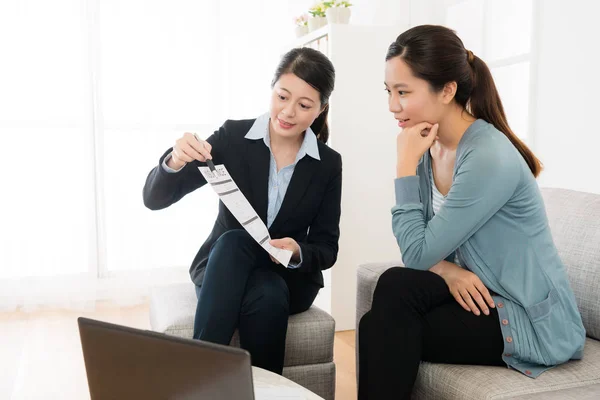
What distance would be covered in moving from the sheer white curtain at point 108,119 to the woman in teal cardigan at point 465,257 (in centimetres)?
219

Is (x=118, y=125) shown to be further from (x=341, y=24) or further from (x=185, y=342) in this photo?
(x=185, y=342)

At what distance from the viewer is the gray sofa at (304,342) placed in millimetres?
1749

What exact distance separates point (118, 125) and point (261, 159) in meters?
1.89

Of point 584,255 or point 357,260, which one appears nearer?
point 584,255

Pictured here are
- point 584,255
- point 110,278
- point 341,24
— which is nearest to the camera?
point 584,255

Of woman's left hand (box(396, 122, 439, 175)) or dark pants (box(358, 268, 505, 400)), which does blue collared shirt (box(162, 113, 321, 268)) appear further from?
dark pants (box(358, 268, 505, 400))

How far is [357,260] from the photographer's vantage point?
115 inches

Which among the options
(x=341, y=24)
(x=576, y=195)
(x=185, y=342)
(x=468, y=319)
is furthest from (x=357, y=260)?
(x=185, y=342)

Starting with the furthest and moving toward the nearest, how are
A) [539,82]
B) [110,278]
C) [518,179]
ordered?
[110,278], [539,82], [518,179]

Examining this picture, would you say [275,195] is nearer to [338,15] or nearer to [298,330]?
[298,330]

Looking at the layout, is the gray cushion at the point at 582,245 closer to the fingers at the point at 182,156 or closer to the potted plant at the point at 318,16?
the fingers at the point at 182,156

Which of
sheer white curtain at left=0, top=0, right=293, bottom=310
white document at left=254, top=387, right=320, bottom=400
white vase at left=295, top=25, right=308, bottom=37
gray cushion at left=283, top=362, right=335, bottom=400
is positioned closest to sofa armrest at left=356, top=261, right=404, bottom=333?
gray cushion at left=283, top=362, right=335, bottom=400

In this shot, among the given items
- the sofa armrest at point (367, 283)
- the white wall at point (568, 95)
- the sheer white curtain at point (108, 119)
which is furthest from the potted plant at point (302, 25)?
the sofa armrest at point (367, 283)

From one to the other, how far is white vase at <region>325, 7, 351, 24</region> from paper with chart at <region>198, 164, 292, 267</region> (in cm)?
151
